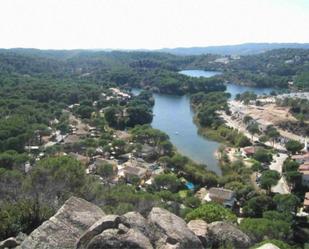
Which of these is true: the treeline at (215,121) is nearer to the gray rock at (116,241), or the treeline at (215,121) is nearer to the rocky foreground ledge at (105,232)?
the rocky foreground ledge at (105,232)

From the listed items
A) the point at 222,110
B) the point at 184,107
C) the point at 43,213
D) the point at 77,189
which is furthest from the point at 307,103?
the point at 43,213

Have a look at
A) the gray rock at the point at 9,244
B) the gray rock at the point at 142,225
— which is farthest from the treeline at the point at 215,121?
Result: the gray rock at the point at 9,244

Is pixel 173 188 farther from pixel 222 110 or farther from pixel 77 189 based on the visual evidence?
pixel 222 110

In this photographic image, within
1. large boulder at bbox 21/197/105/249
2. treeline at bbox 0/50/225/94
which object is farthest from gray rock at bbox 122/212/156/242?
treeline at bbox 0/50/225/94

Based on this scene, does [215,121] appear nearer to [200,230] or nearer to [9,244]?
[200,230]

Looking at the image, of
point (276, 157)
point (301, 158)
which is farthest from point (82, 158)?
point (301, 158)
